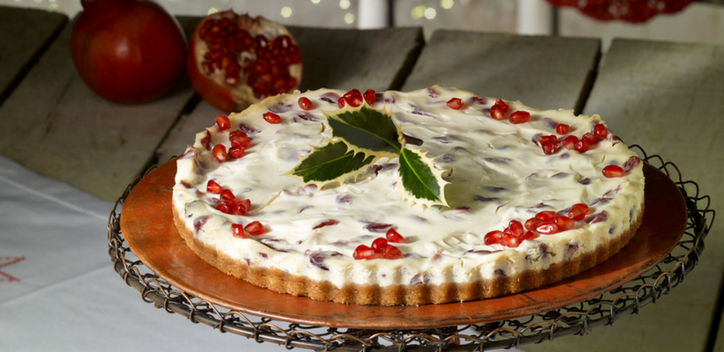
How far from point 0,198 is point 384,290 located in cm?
175

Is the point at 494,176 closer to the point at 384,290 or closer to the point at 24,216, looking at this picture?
the point at 384,290

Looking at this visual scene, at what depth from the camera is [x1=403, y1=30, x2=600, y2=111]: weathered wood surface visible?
94.7 inches

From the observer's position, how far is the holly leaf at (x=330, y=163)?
1.21m

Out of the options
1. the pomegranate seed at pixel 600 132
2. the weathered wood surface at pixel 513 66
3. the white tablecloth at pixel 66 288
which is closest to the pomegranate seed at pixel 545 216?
the pomegranate seed at pixel 600 132

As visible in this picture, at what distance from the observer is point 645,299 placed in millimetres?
1133

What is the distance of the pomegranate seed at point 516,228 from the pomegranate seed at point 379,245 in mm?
197

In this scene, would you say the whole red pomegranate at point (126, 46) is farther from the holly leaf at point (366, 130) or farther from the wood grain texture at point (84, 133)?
the holly leaf at point (366, 130)

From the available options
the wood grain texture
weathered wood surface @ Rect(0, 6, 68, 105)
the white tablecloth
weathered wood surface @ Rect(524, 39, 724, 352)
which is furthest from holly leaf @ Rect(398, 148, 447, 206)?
weathered wood surface @ Rect(0, 6, 68, 105)

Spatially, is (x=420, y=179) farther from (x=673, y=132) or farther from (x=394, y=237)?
(x=673, y=132)

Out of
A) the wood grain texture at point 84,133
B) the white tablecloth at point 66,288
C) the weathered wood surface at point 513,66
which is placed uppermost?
the weathered wood surface at point 513,66

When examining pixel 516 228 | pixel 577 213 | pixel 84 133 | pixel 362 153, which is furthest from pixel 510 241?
pixel 84 133

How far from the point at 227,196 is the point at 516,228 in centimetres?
48

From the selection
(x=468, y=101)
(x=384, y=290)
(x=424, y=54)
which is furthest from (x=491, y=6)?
(x=384, y=290)

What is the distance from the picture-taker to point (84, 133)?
2463 millimetres
